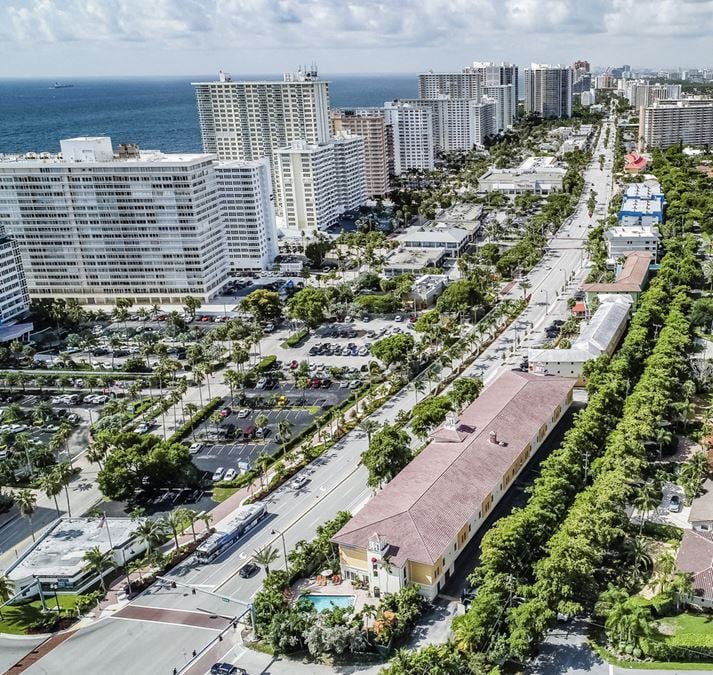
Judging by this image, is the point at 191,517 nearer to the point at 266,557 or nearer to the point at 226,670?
the point at 266,557

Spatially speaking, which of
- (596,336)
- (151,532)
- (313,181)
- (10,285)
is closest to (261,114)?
(313,181)

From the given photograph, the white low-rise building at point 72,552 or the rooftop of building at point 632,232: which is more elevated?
the rooftop of building at point 632,232

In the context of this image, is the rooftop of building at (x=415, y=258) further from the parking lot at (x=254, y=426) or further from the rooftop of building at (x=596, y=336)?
the parking lot at (x=254, y=426)

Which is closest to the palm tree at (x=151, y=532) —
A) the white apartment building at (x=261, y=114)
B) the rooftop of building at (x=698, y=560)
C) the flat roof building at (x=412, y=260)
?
the rooftop of building at (x=698, y=560)

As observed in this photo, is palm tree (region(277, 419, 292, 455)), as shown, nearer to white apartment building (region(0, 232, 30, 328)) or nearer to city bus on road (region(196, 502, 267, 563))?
city bus on road (region(196, 502, 267, 563))

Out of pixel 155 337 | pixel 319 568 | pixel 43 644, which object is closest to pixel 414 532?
pixel 319 568

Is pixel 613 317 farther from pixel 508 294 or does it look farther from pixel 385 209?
pixel 385 209
